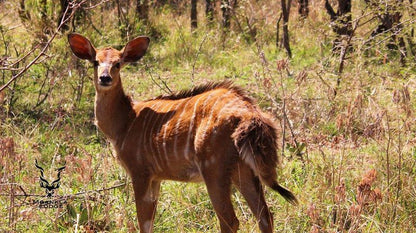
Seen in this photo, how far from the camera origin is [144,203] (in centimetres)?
400

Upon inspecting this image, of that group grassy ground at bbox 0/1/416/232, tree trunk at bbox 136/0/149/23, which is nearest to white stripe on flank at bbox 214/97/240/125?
grassy ground at bbox 0/1/416/232

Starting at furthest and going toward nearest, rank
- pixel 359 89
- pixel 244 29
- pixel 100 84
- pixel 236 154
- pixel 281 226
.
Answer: pixel 244 29 < pixel 359 89 < pixel 100 84 < pixel 281 226 < pixel 236 154

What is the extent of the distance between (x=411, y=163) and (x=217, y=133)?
1583mm

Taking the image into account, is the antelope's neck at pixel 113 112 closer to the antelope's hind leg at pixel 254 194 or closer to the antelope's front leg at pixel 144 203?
the antelope's front leg at pixel 144 203

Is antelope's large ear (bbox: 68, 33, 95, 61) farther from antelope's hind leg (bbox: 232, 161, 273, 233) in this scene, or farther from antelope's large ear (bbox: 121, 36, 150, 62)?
antelope's hind leg (bbox: 232, 161, 273, 233)

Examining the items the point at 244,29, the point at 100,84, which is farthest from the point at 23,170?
the point at 244,29

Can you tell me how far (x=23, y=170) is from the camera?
4.84m

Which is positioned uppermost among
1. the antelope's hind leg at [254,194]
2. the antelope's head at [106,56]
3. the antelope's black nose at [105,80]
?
the antelope's head at [106,56]

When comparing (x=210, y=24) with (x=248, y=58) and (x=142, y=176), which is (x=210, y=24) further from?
(x=142, y=176)

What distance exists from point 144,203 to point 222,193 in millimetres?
652

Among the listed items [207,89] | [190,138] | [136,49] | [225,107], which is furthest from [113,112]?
[225,107]

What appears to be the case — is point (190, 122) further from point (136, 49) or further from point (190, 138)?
point (136, 49)

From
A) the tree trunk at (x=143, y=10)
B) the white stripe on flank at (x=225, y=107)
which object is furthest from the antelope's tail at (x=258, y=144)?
the tree trunk at (x=143, y=10)

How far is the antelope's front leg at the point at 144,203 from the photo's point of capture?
3979 mm
